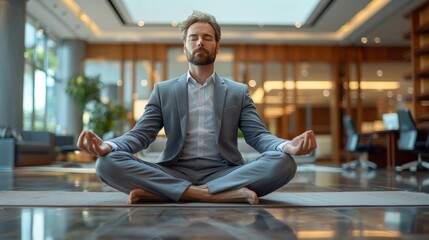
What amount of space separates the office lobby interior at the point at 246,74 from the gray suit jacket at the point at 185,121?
99.2 inches

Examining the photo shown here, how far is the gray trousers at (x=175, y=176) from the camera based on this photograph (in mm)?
2561

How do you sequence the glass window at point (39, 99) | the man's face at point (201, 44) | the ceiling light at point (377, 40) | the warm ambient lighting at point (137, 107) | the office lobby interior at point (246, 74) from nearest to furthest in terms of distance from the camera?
the man's face at point (201, 44) < the office lobby interior at point (246, 74) < the glass window at point (39, 99) < the ceiling light at point (377, 40) < the warm ambient lighting at point (137, 107)

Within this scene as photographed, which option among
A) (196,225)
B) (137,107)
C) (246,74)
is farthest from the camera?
(246,74)

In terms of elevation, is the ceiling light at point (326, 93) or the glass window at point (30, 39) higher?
the glass window at point (30, 39)

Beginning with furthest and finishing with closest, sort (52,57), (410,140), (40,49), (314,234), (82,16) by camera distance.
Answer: (52,57) → (40,49) → (82,16) → (410,140) → (314,234)

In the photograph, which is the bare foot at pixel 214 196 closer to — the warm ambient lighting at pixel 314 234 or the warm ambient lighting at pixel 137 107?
the warm ambient lighting at pixel 314 234

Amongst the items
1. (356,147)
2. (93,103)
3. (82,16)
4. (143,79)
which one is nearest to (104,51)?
(143,79)

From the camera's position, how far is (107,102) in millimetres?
14258

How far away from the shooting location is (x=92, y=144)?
2328 mm

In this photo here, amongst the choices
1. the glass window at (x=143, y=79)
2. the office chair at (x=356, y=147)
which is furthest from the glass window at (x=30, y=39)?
the office chair at (x=356, y=147)

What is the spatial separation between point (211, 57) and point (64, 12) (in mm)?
9988

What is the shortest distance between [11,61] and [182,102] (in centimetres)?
748

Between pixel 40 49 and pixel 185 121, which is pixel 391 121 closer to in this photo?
pixel 185 121

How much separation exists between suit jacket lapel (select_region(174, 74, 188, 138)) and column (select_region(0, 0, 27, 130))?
287 inches
